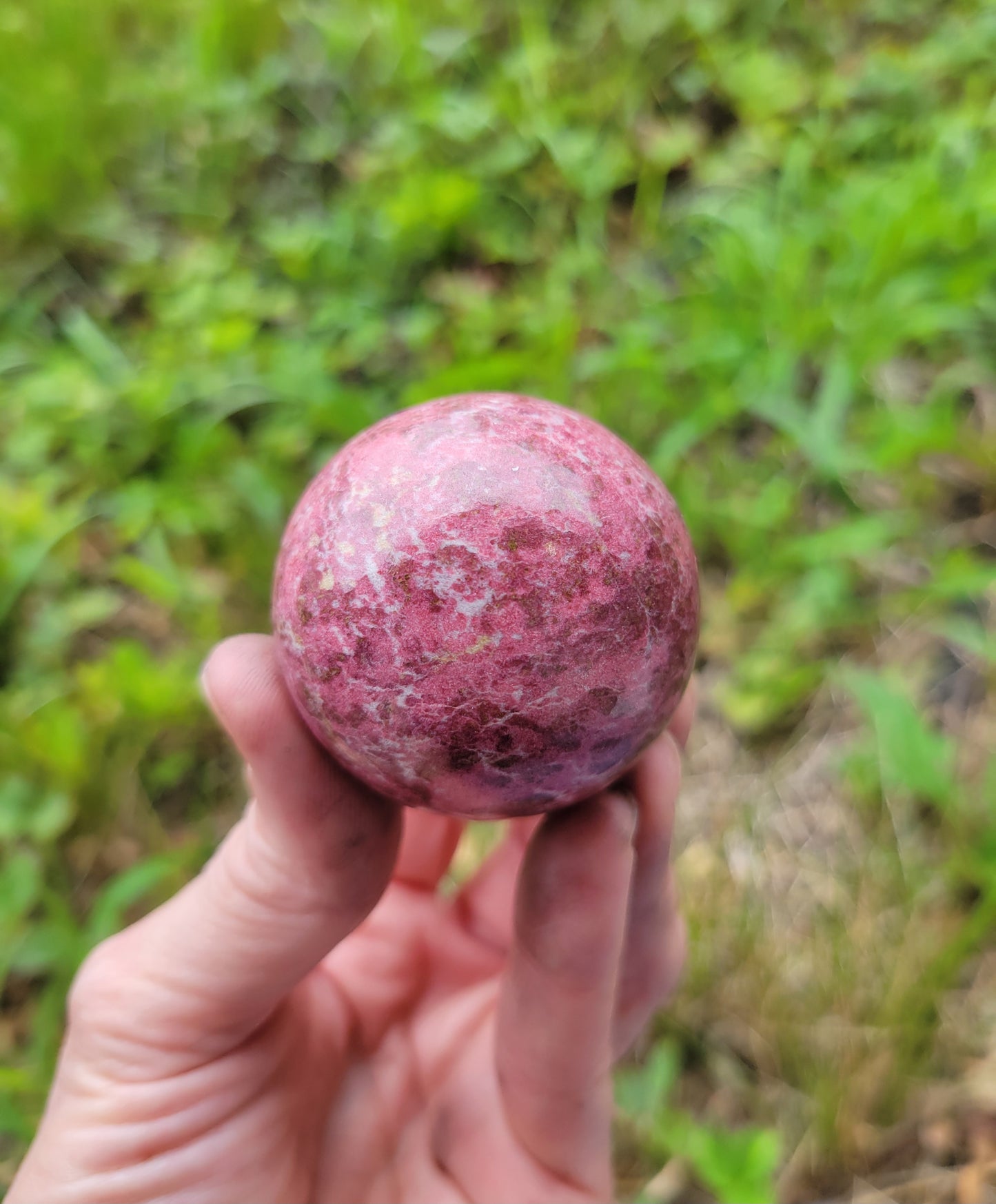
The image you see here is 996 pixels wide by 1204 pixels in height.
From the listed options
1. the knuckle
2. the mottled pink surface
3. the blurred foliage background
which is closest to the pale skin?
the knuckle

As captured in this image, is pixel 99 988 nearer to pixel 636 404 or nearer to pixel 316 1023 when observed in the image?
pixel 316 1023

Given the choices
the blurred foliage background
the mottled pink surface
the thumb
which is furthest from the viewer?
the blurred foliage background

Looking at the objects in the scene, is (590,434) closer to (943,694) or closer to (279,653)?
(279,653)

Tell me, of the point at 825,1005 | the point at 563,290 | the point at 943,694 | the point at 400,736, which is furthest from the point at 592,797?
the point at 563,290

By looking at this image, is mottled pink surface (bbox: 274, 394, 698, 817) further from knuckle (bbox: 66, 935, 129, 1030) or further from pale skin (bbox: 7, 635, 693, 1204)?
knuckle (bbox: 66, 935, 129, 1030)

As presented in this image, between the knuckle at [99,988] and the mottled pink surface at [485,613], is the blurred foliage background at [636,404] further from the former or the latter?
the mottled pink surface at [485,613]

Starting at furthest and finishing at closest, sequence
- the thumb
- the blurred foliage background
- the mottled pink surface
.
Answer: the blurred foliage background
the thumb
the mottled pink surface

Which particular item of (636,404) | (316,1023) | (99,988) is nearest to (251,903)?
(99,988)

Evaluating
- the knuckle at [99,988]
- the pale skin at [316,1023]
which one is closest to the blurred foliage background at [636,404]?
the pale skin at [316,1023]
